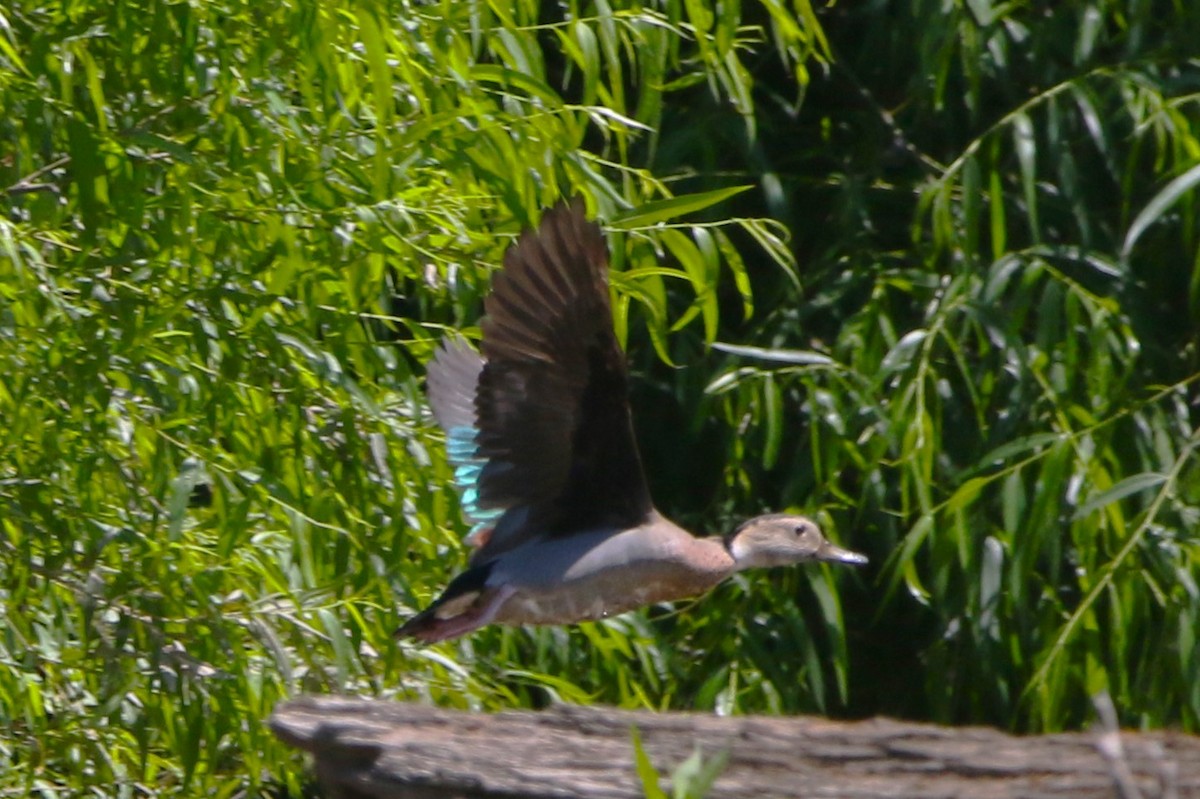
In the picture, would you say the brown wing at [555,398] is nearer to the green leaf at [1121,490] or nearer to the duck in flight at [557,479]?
the duck in flight at [557,479]

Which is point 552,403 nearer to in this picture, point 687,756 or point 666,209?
point 666,209

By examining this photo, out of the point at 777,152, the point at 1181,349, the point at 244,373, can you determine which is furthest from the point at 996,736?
the point at 777,152

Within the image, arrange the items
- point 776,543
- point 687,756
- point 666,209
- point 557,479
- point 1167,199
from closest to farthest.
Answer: point 687,756 → point 666,209 → point 557,479 → point 776,543 → point 1167,199

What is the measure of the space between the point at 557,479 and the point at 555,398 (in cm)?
16

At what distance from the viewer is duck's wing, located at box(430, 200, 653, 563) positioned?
2.61 meters

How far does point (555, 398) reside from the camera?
2.75 meters

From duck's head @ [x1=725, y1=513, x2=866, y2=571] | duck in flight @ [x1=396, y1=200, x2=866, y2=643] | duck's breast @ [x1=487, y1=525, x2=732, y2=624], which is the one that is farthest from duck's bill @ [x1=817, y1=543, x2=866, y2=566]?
duck's breast @ [x1=487, y1=525, x2=732, y2=624]

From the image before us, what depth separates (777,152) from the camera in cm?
396

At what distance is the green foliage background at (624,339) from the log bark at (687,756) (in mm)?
608

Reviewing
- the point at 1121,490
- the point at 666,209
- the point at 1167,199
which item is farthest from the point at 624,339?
Result: the point at 1167,199

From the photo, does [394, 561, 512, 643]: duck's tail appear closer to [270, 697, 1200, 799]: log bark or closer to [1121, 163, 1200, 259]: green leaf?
[270, 697, 1200, 799]: log bark

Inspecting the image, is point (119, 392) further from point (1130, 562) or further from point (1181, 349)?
point (1181, 349)

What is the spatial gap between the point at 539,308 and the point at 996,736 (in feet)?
3.21

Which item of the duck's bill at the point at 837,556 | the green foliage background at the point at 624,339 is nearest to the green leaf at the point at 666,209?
the green foliage background at the point at 624,339
